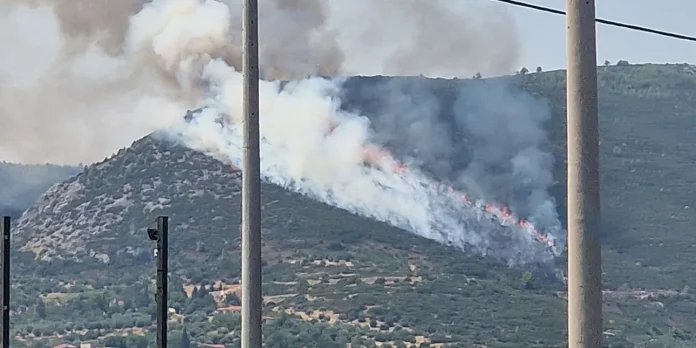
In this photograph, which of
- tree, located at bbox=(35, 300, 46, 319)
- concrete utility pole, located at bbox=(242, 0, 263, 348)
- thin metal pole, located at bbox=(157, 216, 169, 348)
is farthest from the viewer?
tree, located at bbox=(35, 300, 46, 319)

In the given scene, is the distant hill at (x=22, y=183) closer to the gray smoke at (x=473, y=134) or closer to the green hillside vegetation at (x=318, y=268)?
the green hillside vegetation at (x=318, y=268)

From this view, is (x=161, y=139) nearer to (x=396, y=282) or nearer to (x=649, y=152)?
(x=396, y=282)

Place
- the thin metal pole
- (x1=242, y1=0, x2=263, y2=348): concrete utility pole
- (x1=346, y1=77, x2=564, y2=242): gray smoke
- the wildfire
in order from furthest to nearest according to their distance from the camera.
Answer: (x1=346, y1=77, x2=564, y2=242): gray smoke < the wildfire < the thin metal pole < (x1=242, y1=0, x2=263, y2=348): concrete utility pole

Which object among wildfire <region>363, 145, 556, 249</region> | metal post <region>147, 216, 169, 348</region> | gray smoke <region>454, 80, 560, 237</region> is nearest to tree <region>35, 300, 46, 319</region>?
wildfire <region>363, 145, 556, 249</region>

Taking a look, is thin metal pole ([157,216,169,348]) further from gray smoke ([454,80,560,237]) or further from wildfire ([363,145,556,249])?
wildfire ([363,145,556,249])

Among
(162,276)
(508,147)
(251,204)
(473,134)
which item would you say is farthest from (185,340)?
(251,204)

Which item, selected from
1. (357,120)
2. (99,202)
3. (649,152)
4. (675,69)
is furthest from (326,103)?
(675,69)

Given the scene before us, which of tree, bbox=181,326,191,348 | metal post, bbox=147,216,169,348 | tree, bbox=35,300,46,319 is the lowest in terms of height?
tree, bbox=181,326,191,348

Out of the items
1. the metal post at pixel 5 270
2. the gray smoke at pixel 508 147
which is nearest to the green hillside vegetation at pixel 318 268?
the gray smoke at pixel 508 147
